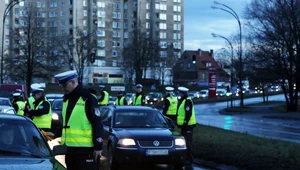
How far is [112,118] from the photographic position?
1299 cm

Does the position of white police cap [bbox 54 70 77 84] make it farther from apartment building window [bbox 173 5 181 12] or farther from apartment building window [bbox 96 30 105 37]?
apartment building window [bbox 173 5 181 12]

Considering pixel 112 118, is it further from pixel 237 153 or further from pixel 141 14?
pixel 141 14

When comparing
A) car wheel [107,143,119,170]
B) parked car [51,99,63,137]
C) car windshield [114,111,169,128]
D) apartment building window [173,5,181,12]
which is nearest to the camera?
car wheel [107,143,119,170]

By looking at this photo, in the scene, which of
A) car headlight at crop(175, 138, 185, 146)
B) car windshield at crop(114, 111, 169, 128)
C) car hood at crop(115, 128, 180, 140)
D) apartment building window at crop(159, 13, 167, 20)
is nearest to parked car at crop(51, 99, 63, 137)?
car windshield at crop(114, 111, 169, 128)

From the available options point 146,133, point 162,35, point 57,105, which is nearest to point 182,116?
point 146,133

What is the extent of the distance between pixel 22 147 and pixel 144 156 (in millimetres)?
5105

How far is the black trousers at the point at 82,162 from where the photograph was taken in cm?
690

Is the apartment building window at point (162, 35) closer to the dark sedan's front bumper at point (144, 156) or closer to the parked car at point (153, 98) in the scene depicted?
the parked car at point (153, 98)

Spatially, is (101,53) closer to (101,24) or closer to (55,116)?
(101,24)

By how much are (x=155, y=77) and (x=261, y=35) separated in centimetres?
5125

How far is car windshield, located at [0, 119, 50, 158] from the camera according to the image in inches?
250

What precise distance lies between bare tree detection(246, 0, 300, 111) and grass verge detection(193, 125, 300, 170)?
31.9 metres

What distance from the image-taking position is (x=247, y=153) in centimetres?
1323

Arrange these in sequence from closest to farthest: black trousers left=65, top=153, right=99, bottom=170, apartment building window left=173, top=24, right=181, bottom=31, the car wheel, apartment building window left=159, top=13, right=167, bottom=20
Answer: black trousers left=65, top=153, right=99, bottom=170
the car wheel
apartment building window left=159, top=13, right=167, bottom=20
apartment building window left=173, top=24, right=181, bottom=31
